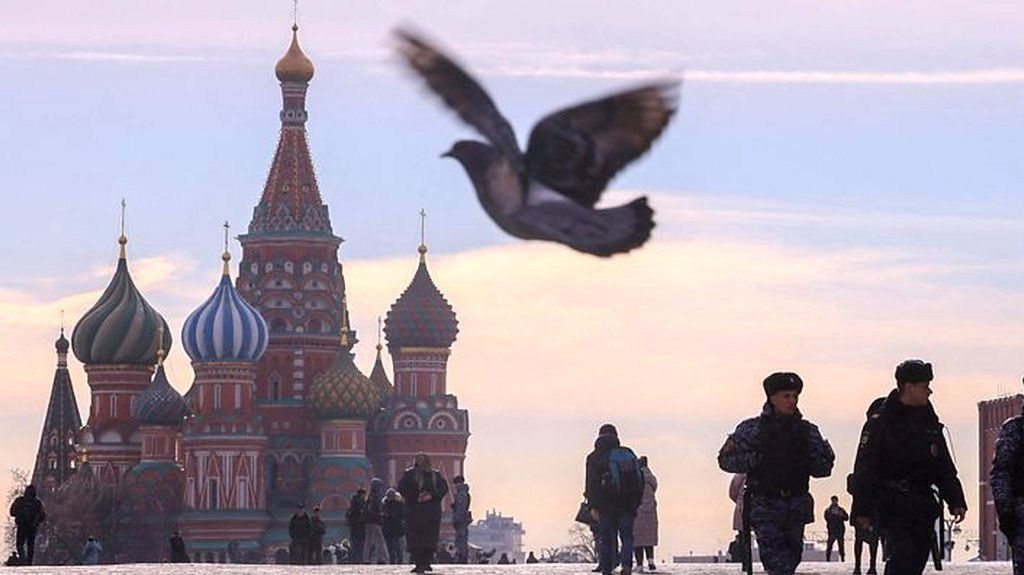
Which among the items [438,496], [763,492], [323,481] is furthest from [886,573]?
[323,481]

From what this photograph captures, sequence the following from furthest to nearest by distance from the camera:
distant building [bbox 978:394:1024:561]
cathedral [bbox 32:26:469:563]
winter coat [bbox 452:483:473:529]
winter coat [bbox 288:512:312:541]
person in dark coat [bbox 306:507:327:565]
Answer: cathedral [bbox 32:26:469:563]
distant building [bbox 978:394:1024:561]
winter coat [bbox 288:512:312:541]
person in dark coat [bbox 306:507:327:565]
winter coat [bbox 452:483:473:529]

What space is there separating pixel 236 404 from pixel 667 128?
398 ft

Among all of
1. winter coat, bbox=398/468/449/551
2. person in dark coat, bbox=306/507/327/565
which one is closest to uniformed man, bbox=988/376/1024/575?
winter coat, bbox=398/468/449/551

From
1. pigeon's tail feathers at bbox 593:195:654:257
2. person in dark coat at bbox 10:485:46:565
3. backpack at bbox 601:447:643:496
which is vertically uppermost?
person in dark coat at bbox 10:485:46:565

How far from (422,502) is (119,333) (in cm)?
11172

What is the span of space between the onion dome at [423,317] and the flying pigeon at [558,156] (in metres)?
125

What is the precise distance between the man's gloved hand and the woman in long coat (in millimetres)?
13677

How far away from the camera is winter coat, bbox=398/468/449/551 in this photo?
2525 centimetres

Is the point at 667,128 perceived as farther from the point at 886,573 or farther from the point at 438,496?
the point at 438,496

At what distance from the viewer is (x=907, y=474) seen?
45.2 feet

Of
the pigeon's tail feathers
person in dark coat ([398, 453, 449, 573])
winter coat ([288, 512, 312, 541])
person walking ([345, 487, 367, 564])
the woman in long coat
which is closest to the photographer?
the pigeon's tail feathers

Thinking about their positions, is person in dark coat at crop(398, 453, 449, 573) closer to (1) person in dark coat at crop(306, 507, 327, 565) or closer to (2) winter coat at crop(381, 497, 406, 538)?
(2) winter coat at crop(381, 497, 406, 538)

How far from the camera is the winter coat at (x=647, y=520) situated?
28.0 metres

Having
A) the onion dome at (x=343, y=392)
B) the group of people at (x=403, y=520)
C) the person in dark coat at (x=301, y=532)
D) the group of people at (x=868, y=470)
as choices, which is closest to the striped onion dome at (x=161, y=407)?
the onion dome at (x=343, y=392)
